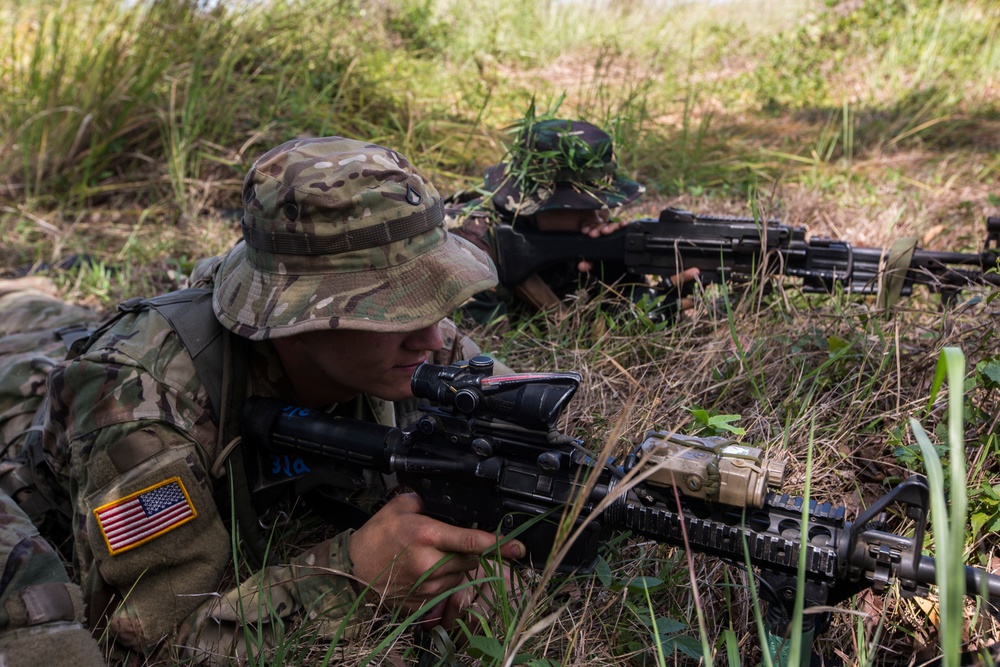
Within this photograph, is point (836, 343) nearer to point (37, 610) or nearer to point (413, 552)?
point (413, 552)

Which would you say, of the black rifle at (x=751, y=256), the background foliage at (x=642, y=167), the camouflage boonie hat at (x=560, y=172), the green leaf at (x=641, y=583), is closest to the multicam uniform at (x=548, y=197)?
the camouflage boonie hat at (x=560, y=172)

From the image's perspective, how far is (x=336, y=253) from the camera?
2.14 meters

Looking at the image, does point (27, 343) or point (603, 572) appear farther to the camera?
point (27, 343)

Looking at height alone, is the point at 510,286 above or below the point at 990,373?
below

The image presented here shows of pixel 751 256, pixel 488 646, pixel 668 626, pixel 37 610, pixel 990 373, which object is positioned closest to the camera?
pixel 37 610

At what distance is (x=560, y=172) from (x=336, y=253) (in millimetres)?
2384

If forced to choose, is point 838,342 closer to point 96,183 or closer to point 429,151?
point 429,151

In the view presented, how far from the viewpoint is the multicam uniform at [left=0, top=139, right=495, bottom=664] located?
2.06m

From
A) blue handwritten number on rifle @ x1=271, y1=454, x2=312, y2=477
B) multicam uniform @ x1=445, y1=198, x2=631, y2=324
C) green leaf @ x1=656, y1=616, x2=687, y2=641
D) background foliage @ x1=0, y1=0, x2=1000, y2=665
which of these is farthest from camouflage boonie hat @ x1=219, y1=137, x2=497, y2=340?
multicam uniform @ x1=445, y1=198, x2=631, y2=324

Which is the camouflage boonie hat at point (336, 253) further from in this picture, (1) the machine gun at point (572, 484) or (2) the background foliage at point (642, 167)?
(2) the background foliage at point (642, 167)

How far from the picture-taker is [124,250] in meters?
5.25

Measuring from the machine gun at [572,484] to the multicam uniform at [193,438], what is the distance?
0.21 m

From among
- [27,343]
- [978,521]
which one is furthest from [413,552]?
[27,343]

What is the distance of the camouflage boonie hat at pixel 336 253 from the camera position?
2.10 metres
